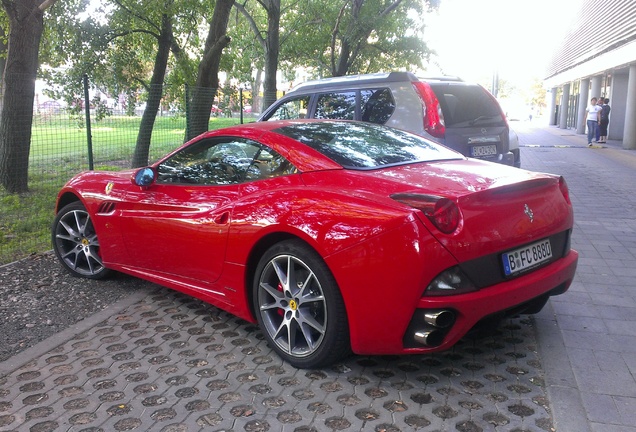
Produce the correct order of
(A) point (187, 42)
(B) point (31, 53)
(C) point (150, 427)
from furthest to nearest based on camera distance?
(A) point (187, 42) → (B) point (31, 53) → (C) point (150, 427)

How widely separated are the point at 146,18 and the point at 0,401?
13437mm

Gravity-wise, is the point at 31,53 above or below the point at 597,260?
above

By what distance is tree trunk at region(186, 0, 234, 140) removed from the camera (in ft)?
35.4

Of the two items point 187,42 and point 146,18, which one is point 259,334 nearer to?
point 146,18

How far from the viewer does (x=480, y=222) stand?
123 inches

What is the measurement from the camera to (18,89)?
9398 mm

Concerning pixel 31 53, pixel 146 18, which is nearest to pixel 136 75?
pixel 146 18

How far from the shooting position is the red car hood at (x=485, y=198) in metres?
3.09

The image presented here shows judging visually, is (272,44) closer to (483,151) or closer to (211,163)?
(483,151)

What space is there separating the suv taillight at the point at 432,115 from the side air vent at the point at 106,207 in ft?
12.1

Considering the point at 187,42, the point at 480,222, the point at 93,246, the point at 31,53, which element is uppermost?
the point at 187,42

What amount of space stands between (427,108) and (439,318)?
421cm

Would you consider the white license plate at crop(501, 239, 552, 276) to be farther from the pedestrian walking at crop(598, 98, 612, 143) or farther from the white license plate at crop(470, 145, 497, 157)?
the pedestrian walking at crop(598, 98, 612, 143)

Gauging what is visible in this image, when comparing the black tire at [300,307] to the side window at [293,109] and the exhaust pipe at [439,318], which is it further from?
the side window at [293,109]
